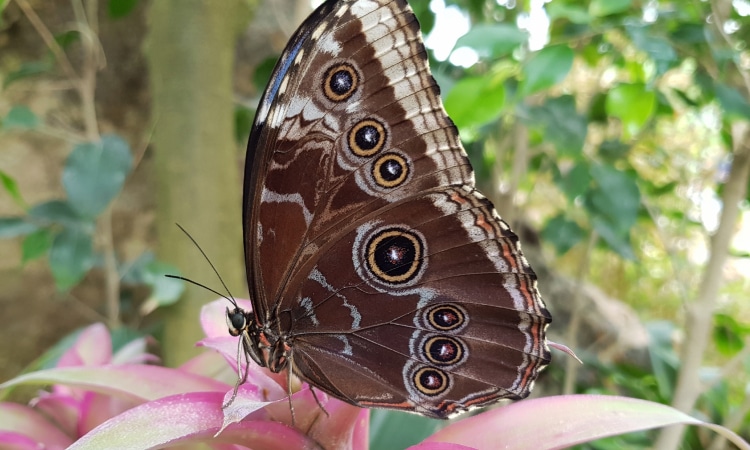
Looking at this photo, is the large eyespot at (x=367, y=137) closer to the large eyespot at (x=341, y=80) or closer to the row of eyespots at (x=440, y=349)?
the large eyespot at (x=341, y=80)

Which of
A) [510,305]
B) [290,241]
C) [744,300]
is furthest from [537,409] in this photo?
[744,300]

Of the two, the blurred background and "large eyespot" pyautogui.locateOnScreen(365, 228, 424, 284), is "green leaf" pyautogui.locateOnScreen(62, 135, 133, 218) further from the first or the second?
"large eyespot" pyautogui.locateOnScreen(365, 228, 424, 284)

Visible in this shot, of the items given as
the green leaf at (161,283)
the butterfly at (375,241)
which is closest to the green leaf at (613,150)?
the butterfly at (375,241)

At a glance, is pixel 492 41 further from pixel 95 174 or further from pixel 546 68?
pixel 95 174

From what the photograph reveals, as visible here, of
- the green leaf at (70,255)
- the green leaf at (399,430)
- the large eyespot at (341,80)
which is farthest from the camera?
the green leaf at (70,255)

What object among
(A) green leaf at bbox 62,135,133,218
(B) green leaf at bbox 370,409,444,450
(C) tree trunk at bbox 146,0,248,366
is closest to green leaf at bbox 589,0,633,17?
(B) green leaf at bbox 370,409,444,450

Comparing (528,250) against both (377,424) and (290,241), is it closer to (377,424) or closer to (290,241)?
(377,424)
